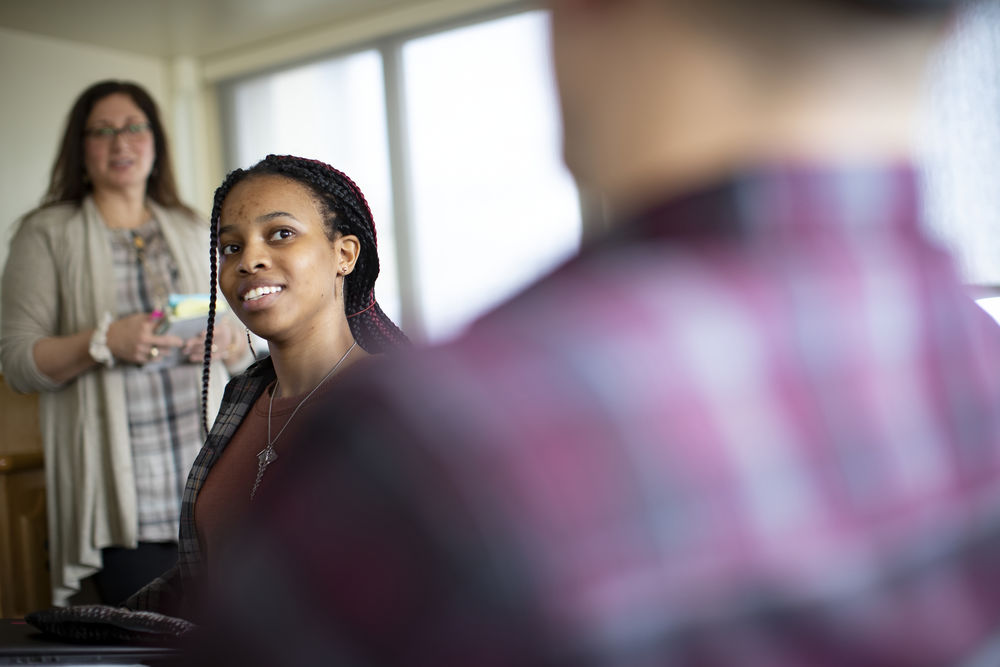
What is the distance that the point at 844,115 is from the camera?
353mm

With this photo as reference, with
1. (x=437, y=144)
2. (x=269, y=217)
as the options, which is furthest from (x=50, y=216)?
(x=437, y=144)

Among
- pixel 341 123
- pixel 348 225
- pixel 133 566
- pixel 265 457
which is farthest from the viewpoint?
pixel 341 123

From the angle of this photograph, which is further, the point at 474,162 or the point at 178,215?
the point at 474,162

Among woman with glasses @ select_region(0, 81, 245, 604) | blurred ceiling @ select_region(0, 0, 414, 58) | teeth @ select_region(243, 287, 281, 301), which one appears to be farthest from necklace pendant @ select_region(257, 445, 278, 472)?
blurred ceiling @ select_region(0, 0, 414, 58)

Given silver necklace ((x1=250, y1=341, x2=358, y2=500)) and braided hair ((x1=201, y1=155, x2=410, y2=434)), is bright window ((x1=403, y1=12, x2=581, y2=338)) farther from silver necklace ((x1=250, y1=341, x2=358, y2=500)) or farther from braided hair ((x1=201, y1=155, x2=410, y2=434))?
silver necklace ((x1=250, y1=341, x2=358, y2=500))

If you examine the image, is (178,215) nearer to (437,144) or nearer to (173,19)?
(437,144)

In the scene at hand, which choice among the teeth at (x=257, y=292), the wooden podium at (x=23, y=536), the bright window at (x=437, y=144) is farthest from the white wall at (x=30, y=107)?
the teeth at (x=257, y=292)

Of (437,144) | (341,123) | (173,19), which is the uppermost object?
(173,19)

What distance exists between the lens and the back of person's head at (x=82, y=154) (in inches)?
95.0

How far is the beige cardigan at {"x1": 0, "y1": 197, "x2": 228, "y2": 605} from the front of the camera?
2.32m

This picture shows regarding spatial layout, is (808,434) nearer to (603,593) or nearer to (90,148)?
(603,593)

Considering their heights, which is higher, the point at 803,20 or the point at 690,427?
the point at 803,20

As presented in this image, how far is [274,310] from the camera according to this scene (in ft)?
5.03

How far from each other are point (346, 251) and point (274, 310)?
19 centimetres
